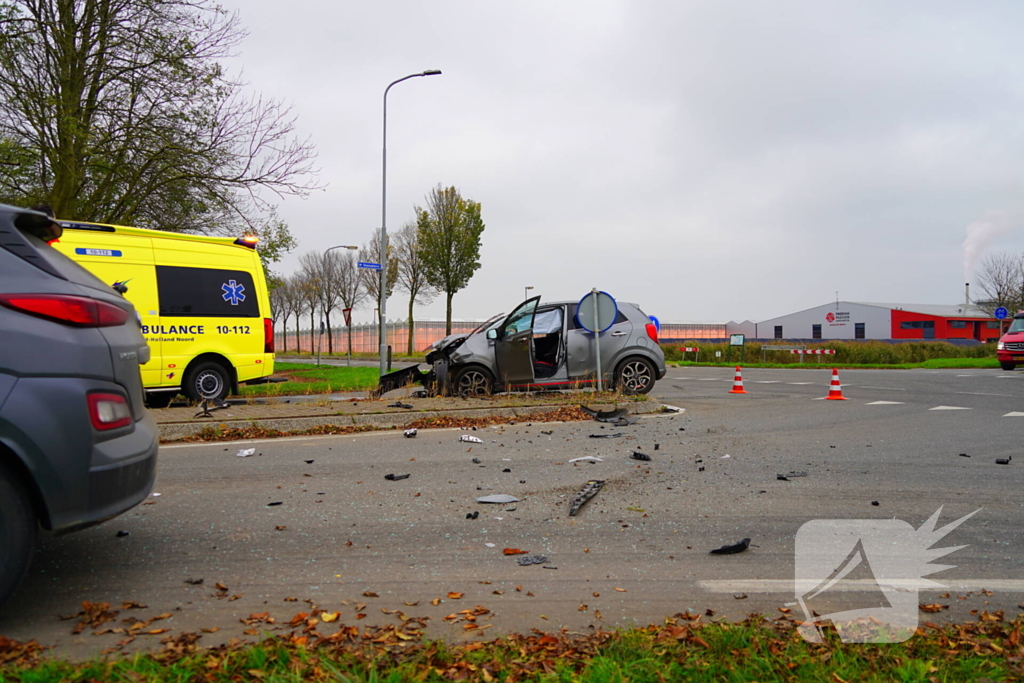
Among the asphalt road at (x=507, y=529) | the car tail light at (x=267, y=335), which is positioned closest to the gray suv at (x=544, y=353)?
the car tail light at (x=267, y=335)

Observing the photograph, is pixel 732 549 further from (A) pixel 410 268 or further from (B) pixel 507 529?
(A) pixel 410 268

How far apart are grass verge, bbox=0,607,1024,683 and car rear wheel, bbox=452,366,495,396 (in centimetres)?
839

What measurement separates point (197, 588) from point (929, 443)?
7.38m

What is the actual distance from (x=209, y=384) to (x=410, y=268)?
104ft

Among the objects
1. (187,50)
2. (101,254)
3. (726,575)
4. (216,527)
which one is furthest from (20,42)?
(726,575)

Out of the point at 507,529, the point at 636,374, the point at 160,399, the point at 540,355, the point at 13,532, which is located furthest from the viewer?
the point at 540,355

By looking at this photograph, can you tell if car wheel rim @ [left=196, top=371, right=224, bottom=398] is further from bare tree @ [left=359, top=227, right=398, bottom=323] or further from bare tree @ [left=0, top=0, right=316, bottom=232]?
bare tree @ [left=359, top=227, right=398, bottom=323]

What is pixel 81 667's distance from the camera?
2.46 m

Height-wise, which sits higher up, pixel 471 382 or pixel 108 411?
pixel 108 411

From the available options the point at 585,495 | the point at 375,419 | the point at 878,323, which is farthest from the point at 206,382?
the point at 878,323

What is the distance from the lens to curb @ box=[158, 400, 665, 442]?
775cm

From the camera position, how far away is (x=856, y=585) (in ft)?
10.9

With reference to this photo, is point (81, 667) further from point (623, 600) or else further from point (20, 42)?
point (20, 42)

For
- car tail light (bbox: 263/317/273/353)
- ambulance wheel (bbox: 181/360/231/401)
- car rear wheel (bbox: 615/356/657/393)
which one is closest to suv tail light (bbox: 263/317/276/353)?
car tail light (bbox: 263/317/273/353)
